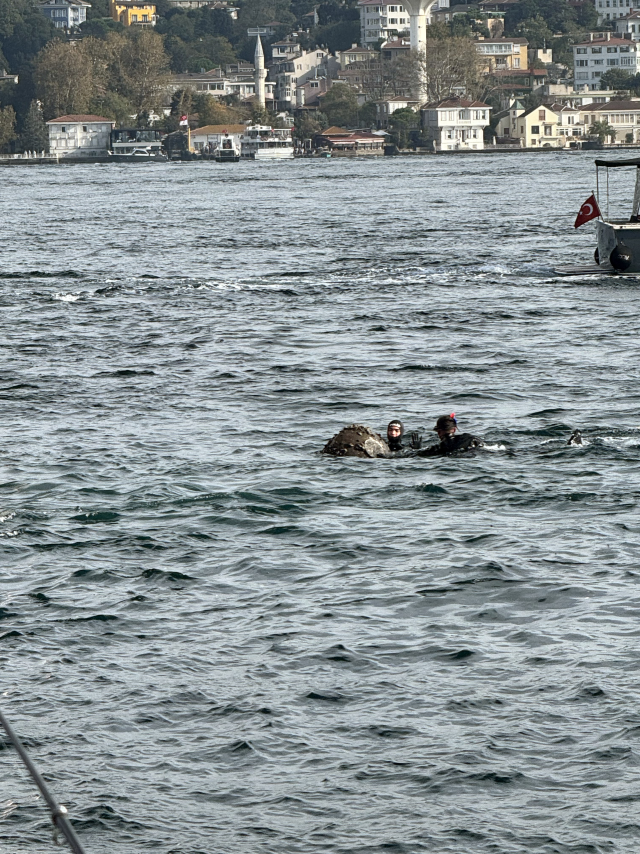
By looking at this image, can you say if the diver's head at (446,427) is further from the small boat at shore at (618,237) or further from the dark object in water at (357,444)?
the small boat at shore at (618,237)

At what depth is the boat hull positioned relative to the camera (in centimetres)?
4234

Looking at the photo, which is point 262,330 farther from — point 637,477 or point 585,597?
point 585,597

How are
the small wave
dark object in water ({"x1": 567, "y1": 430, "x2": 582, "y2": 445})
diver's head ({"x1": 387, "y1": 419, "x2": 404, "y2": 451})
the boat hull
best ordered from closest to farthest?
1. diver's head ({"x1": 387, "y1": 419, "x2": 404, "y2": 451})
2. dark object in water ({"x1": 567, "y1": 430, "x2": 582, "y2": 445})
3. the small wave
4. the boat hull

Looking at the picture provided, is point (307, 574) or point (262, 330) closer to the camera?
point (307, 574)

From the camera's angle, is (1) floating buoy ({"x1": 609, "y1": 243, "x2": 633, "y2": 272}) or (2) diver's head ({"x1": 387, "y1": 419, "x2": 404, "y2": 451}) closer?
(2) diver's head ({"x1": 387, "y1": 419, "x2": 404, "y2": 451})

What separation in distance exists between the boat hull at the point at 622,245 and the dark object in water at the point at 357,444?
76.0ft

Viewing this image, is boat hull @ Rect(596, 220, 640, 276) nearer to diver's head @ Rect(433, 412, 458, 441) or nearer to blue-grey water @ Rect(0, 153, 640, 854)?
blue-grey water @ Rect(0, 153, 640, 854)

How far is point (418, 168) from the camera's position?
156500 mm

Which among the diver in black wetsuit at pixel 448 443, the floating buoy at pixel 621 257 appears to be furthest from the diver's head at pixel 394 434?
the floating buoy at pixel 621 257

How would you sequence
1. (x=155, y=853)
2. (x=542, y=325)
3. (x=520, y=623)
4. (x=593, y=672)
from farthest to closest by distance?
(x=542, y=325)
(x=520, y=623)
(x=593, y=672)
(x=155, y=853)

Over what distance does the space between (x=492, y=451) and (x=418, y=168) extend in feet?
454

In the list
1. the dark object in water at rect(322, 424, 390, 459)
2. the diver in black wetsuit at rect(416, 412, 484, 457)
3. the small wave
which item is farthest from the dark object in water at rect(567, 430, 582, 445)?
the small wave

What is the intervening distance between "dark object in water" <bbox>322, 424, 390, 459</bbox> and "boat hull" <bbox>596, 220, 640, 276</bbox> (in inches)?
912

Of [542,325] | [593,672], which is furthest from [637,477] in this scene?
[542,325]
